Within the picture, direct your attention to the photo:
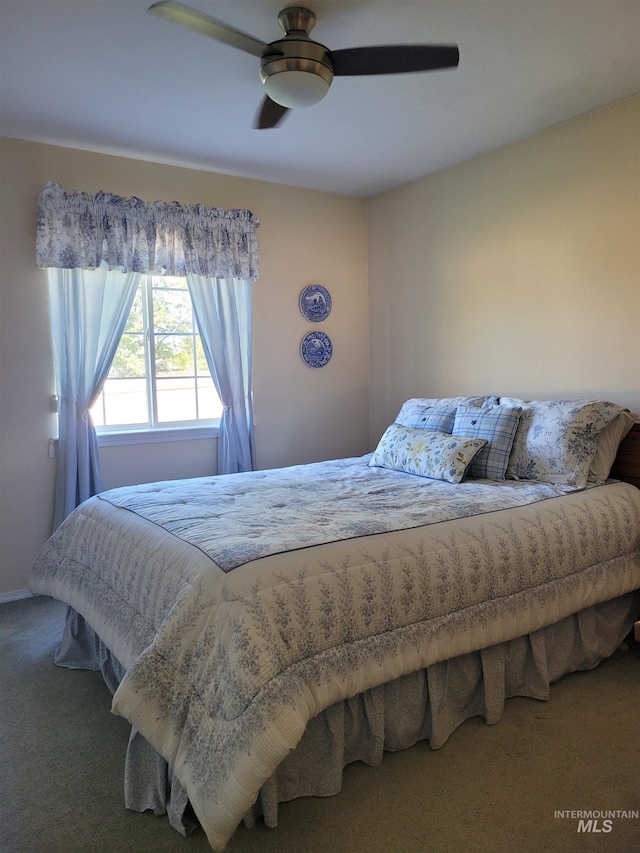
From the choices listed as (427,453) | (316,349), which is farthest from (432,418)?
(316,349)

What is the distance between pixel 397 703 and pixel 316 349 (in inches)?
117

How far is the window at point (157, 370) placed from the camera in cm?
397

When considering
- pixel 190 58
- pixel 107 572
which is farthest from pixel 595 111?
pixel 107 572

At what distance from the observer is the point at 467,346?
4125mm

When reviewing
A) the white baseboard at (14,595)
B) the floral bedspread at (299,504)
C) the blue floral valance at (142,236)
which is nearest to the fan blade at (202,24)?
the floral bedspread at (299,504)

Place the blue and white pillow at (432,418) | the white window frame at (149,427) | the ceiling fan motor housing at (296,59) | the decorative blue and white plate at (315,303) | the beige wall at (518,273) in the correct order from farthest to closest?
1. the decorative blue and white plate at (315,303)
2. the white window frame at (149,427)
3. the blue and white pillow at (432,418)
4. the beige wall at (518,273)
5. the ceiling fan motor housing at (296,59)

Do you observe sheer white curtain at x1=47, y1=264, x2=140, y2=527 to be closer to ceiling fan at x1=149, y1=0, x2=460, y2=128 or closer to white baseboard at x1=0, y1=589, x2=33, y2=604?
white baseboard at x1=0, y1=589, x2=33, y2=604

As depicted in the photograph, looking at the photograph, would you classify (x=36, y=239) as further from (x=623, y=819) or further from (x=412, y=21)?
(x=623, y=819)

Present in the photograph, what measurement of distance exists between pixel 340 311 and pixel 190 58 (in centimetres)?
240

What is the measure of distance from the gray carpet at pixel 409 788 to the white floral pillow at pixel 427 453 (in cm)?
107

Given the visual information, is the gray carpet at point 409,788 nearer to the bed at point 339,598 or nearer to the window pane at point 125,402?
the bed at point 339,598

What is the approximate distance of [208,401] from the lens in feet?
14.1

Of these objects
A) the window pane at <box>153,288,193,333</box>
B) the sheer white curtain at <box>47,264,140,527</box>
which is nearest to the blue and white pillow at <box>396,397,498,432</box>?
the window pane at <box>153,288,193,333</box>

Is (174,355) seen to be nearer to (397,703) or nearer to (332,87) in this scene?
(332,87)
